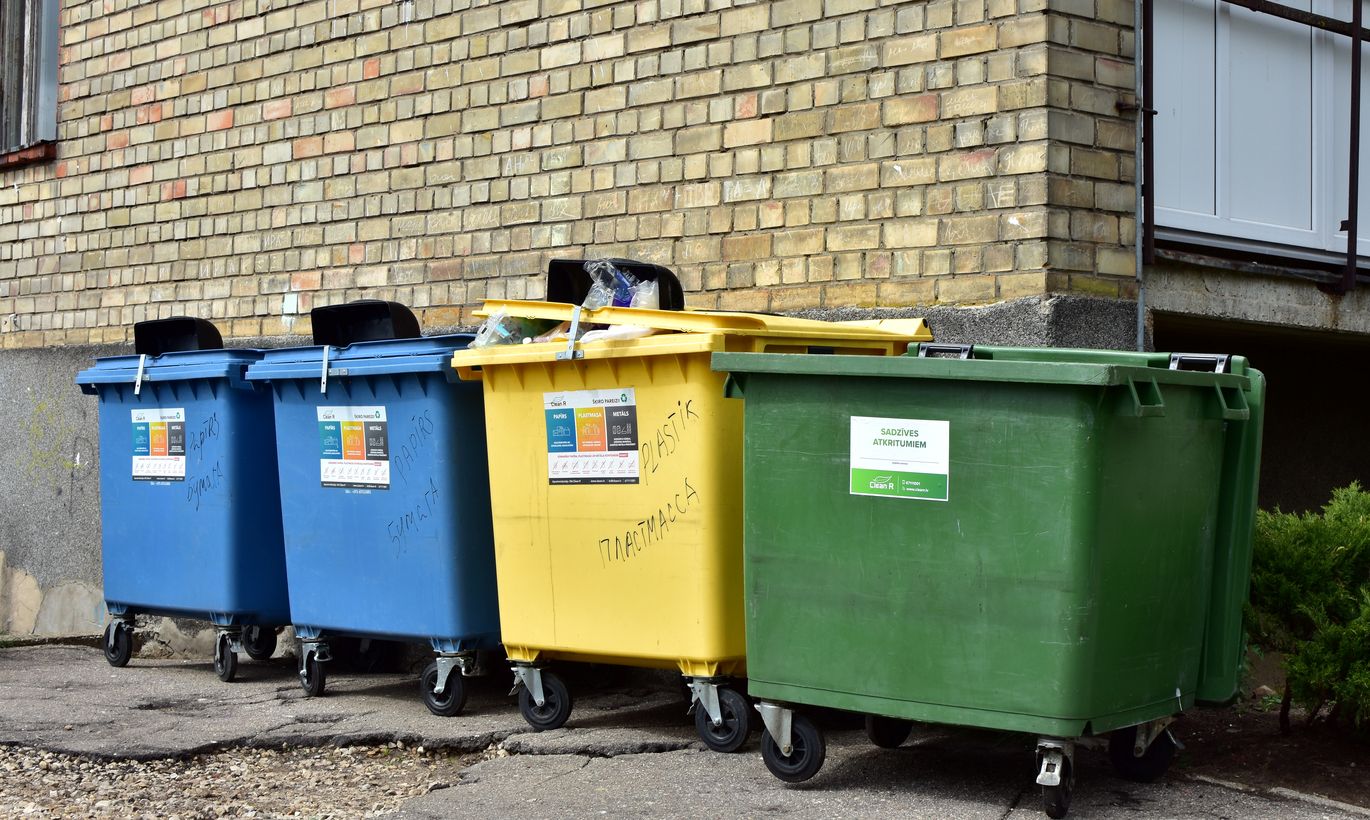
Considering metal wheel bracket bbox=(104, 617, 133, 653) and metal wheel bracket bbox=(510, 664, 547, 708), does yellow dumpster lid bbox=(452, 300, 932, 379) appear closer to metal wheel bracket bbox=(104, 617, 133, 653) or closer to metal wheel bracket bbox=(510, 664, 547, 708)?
metal wheel bracket bbox=(510, 664, 547, 708)

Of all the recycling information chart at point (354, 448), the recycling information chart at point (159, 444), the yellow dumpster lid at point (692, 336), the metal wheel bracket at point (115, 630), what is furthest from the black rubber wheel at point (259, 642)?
the yellow dumpster lid at point (692, 336)

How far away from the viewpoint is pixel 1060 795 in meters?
3.91

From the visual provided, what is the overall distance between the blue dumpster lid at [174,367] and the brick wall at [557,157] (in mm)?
1087

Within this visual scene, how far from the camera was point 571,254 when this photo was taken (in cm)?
659

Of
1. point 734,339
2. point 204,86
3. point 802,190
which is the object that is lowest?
point 734,339

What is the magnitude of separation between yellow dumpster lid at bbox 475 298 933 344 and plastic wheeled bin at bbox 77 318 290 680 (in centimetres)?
151

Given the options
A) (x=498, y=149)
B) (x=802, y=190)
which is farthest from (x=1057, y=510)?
(x=498, y=149)

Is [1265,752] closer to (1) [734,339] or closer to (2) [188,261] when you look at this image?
(1) [734,339]

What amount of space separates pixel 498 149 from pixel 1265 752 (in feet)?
12.8

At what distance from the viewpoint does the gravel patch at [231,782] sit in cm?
449

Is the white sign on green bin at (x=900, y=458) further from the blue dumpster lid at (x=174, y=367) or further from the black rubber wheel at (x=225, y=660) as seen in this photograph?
the black rubber wheel at (x=225, y=660)

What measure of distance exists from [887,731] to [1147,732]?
767mm

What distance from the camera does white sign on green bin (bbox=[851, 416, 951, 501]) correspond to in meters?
3.96

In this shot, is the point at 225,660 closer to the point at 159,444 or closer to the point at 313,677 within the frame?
the point at 313,677
